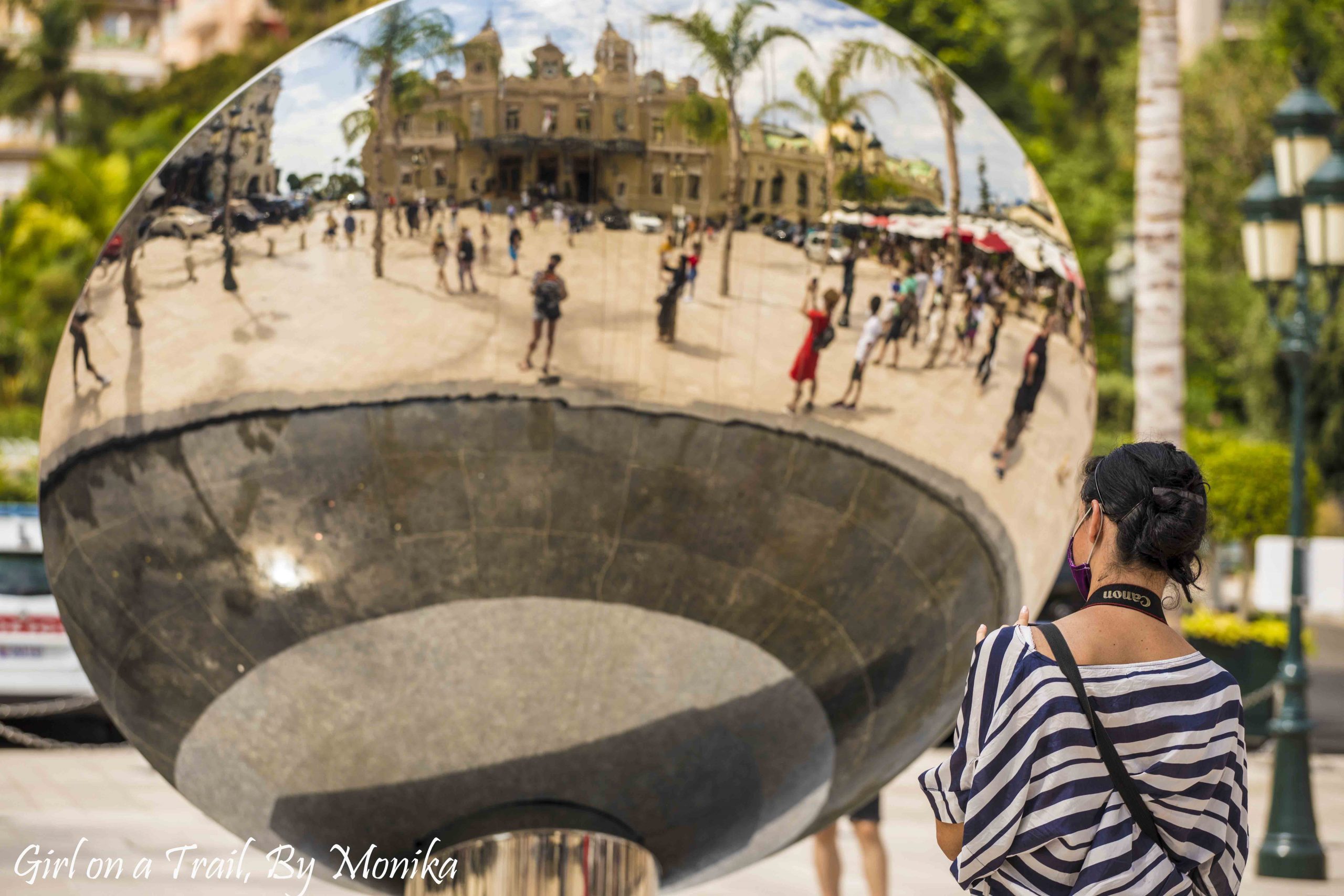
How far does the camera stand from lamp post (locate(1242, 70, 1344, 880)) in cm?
830

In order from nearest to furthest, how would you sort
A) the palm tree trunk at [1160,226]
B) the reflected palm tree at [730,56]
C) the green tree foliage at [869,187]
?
the reflected palm tree at [730,56] → the green tree foliage at [869,187] → the palm tree trunk at [1160,226]

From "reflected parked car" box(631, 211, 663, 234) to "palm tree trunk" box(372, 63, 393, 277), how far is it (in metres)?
0.41

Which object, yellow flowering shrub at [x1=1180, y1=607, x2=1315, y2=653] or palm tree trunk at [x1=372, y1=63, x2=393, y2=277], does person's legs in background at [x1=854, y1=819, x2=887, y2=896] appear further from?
→ yellow flowering shrub at [x1=1180, y1=607, x2=1315, y2=653]

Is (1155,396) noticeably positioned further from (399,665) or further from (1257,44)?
(1257,44)

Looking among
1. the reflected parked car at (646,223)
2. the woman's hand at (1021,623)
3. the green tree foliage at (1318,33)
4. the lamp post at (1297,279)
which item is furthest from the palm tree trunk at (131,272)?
the green tree foliage at (1318,33)

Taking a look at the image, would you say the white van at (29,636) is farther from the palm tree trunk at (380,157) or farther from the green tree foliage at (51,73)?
the green tree foliage at (51,73)

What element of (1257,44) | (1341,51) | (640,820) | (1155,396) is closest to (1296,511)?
(1155,396)

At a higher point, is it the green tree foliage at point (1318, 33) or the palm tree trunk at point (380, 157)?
the green tree foliage at point (1318, 33)

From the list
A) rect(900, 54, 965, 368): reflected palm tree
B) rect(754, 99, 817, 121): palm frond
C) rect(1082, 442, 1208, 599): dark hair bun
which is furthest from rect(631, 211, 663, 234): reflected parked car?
rect(1082, 442, 1208, 599): dark hair bun

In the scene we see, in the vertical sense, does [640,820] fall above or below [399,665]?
below

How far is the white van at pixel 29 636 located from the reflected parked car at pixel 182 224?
346 inches

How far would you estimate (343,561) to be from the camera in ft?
8.36

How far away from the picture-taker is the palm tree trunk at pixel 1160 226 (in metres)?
8.74

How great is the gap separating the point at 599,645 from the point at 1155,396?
6904 mm
